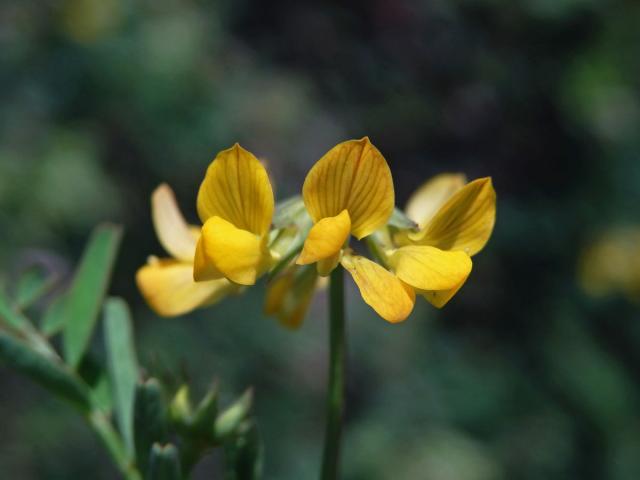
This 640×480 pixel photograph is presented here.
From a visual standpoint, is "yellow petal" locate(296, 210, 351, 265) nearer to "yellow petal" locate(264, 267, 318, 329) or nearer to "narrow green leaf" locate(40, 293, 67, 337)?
"yellow petal" locate(264, 267, 318, 329)

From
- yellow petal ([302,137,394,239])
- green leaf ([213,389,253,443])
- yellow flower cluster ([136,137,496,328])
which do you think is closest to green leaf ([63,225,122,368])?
yellow flower cluster ([136,137,496,328])

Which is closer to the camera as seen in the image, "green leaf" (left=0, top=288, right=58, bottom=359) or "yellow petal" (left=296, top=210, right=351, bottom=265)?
"yellow petal" (left=296, top=210, right=351, bottom=265)

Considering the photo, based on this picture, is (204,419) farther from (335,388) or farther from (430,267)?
(430,267)

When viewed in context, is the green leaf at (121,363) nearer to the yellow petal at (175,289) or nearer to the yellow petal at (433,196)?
the yellow petal at (175,289)

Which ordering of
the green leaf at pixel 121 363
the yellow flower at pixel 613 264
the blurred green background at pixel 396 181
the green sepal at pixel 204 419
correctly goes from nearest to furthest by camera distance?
the green sepal at pixel 204 419 → the green leaf at pixel 121 363 → the blurred green background at pixel 396 181 → the yellow flower at pixel 613 264

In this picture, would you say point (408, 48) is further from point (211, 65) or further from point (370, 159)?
point (370, 159)

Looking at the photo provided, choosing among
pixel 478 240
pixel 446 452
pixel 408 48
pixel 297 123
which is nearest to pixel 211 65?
pixel 297 123

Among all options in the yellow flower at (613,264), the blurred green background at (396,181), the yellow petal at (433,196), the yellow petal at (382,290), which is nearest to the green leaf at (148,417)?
the yellow petal at (382,290)
